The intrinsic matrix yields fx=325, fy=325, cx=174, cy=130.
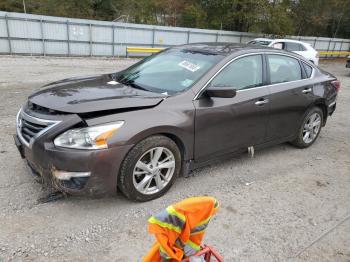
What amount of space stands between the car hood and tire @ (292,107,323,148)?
2.72 meters

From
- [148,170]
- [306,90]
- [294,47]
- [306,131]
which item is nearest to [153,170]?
[148,170]

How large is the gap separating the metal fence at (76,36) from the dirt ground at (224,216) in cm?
1447

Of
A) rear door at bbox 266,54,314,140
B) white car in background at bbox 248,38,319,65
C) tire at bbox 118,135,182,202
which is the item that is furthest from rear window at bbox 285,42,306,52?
tire at bbox 118,135,182,202

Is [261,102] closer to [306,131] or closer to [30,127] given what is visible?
[306,131]

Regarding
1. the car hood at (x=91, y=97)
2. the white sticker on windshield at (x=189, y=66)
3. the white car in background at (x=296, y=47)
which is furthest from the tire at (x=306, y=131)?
the white car in background at (x=296, y=47)

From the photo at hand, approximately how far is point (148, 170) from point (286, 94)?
2442 mm

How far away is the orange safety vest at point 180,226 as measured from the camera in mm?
1835

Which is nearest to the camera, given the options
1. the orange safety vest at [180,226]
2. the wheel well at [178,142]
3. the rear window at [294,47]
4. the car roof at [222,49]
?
the orange safety vest at [180,226]

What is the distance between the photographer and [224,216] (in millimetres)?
3359

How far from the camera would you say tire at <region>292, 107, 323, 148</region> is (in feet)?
16.8

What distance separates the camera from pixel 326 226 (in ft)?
10.9

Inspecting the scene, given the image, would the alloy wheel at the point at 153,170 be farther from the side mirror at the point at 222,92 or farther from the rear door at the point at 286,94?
the rear door at the point at 286,94

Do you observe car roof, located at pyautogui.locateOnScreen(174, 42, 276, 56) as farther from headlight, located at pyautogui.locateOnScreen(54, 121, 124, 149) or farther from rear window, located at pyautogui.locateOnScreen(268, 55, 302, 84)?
headlight, located at pyautogui.locateOnScreen(54, 121, 124, 149)

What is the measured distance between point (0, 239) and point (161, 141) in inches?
66.1
